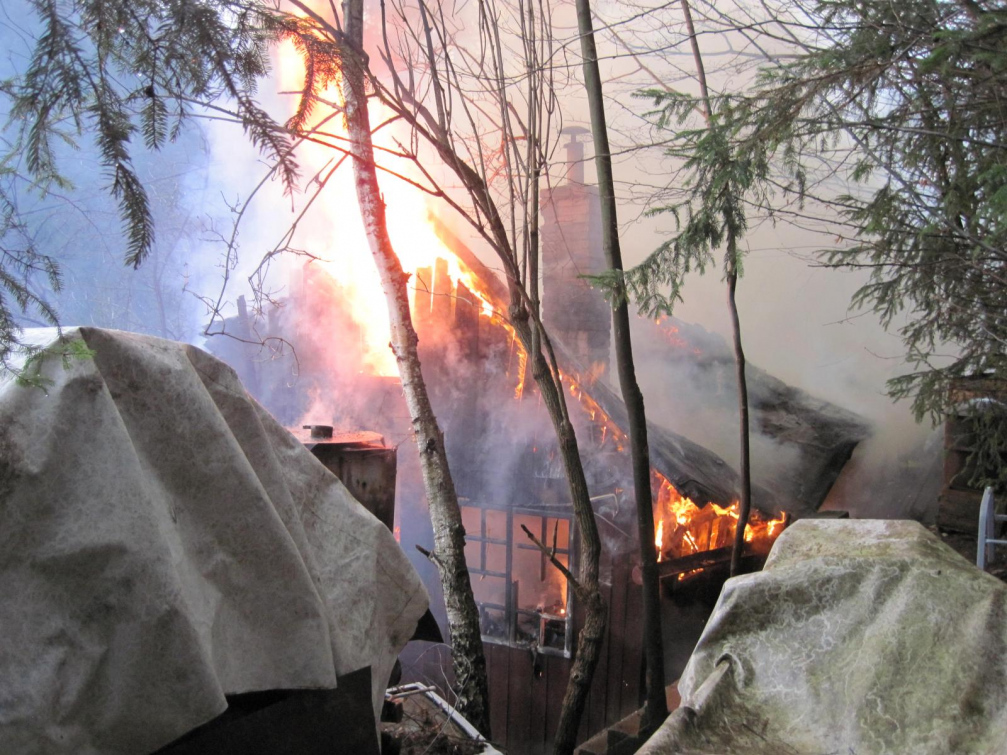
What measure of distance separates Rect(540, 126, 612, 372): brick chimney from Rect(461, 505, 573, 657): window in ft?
12.4

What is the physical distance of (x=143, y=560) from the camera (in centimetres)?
205

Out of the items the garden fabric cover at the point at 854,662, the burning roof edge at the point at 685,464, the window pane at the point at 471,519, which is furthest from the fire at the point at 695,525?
the garden fabric cover at the point at 854,662

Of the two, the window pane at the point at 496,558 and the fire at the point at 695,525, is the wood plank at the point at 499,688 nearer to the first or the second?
the window pane at the point at 496,558

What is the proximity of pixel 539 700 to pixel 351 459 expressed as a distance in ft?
19.8

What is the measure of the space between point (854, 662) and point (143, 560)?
109 inches

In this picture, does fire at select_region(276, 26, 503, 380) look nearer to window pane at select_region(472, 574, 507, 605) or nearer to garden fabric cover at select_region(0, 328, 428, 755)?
window pane at select_region(472, 574, 507, 605)

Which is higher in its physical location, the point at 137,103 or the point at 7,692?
the point at 137,103

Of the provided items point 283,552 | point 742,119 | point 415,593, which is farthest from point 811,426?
point 283,552

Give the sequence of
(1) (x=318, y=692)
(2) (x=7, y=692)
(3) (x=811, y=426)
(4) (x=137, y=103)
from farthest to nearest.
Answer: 1. (3) (x=811, y=426)
2. (1) (x=318, y=692)
3. (4) (x=137, y=103)
4. (2) (x=7, y=692)

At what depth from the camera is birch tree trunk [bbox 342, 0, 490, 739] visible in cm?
632

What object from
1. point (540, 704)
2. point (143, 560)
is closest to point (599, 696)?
point (540, 704)

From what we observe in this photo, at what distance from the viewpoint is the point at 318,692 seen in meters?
2.84

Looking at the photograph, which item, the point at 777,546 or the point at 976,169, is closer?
the point at 777,546

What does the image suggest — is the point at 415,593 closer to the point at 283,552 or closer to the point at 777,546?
the point at 283,552
